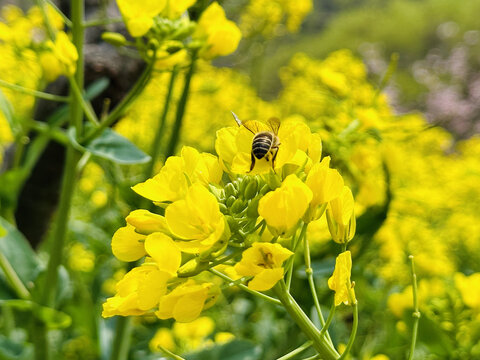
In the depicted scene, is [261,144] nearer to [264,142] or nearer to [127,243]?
[264,142]

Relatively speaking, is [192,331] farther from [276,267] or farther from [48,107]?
[276,267]

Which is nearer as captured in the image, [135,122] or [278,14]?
[278,14]

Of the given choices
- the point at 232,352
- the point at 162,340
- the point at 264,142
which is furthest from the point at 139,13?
the point at 162,340

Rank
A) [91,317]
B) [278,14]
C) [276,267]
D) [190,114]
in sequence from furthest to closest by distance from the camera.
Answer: [190,114] → [278,14] → [91,317] → [276,267]

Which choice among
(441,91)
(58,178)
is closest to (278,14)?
(58,178)

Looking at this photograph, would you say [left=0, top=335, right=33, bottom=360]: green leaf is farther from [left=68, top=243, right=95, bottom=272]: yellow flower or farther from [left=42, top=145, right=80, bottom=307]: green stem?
[left=68, top=243, right=95, bottom=272]: yellow flower
